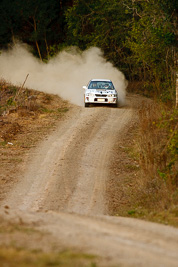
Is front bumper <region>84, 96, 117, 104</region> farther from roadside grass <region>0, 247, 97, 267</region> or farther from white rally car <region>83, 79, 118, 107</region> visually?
roadside grass <region>0, 247, 97, 267</region>

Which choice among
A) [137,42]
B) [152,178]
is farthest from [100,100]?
[152,178]

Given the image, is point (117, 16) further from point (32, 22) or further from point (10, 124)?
point (10, 124)

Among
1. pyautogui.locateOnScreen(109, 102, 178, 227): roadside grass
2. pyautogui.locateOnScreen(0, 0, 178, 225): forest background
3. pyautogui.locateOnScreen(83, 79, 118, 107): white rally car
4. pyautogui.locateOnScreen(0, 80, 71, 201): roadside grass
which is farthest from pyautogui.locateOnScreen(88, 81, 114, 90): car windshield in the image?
pyautogui.locateOnScreen(109, 102, 178, 227): roadside grass

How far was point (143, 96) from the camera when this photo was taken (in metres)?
35.8

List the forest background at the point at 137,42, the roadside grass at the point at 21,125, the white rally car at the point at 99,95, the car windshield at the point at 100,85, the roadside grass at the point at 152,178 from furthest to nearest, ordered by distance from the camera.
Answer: the car windshield at the point at 100,85
the white rally car at the point at 99,95
the roadside grass at the point at 21,125
the forest background at the point at 137,42
the roadside grass at the point at 152,178

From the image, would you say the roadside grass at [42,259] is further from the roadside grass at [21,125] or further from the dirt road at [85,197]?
the roadside grass at [21,125]

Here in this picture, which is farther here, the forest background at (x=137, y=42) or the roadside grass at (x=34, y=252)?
the forest background at (x=137, y=42)

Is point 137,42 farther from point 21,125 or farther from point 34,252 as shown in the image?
point 34,252

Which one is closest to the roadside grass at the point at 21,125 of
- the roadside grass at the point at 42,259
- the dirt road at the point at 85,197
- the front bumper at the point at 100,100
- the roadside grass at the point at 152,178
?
the dirt road at the point at 85,197

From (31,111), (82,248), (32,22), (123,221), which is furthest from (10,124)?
(32,22)

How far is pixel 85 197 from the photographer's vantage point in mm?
13469

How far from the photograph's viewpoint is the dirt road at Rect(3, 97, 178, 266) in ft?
22.4

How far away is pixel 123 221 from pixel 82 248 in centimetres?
252

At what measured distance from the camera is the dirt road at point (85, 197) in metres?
6.83
